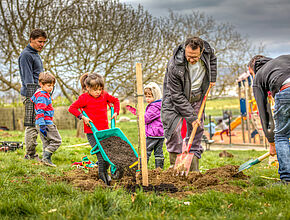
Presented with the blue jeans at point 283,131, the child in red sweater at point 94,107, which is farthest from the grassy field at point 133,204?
the child in red sweater at point 94,107

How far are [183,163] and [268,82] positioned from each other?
164cm

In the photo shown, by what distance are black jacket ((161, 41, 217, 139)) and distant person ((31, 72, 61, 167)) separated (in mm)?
2053

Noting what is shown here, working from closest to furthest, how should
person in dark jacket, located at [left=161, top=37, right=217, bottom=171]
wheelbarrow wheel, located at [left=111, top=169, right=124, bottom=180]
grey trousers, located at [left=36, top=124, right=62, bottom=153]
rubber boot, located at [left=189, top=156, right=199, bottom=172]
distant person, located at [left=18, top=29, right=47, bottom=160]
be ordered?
1. person in dark jacket, located at [left=161, top=37, right=217, bottom=171]
2. wheelbarrow wheel, located at [left=111, top=169, right=124, bottom=180]
3. rubber boot, located at [left=189, top=156, right=199, bottom=172]
4. grey trousers, located at [left=36, top=124, right=62, bottom=153]
5. distant person, located at [left=18, top=29, right=47, bottom=160]

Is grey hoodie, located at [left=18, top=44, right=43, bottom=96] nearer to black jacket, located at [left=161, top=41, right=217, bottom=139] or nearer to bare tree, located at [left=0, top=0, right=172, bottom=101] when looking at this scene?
black jacket, located at [left=161, top=41, right=217, bottom=139]

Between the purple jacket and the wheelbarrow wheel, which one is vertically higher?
the purple jacket

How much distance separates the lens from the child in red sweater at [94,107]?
4.26m

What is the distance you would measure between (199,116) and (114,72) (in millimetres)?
8335

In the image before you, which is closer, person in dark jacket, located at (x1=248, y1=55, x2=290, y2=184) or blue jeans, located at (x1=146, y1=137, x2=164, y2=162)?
person in dark jacket, located at (x1=248, y1=55, x2=290, y2=184)

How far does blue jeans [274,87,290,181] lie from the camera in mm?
3600

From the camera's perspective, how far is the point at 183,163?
4.45 metres

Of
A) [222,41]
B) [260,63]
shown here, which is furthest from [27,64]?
[222,41]

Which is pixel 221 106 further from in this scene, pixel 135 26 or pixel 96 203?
pixel 96 203

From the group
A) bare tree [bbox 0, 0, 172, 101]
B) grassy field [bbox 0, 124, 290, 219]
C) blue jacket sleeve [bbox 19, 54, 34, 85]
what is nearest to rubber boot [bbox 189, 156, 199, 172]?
grassy field [bbox 0, 124, 290, 219]

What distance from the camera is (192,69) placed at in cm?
441
